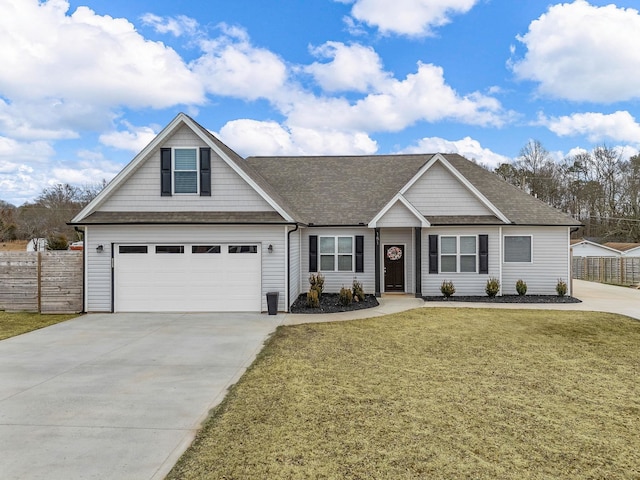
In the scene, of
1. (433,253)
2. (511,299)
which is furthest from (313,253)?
(511,299)

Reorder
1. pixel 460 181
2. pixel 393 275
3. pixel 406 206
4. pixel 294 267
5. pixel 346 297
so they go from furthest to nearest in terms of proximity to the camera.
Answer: pixel 393 275 → pixel 460 181 → pixel 406 206 → pixel 294 267 → pixel 346 297

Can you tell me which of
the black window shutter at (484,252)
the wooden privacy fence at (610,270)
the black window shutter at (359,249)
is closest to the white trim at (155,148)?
the black window shutter at (359,249)

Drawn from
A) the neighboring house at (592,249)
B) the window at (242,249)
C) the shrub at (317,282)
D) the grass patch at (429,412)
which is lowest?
the grass patch at (429,412)

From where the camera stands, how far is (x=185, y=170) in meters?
13.0

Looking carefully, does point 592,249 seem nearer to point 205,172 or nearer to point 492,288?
point 492,288

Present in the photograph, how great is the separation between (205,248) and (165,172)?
9.53 ft

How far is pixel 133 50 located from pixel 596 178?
4444cm

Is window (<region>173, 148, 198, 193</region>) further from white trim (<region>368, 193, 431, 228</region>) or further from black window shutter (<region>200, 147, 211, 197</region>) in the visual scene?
white trim (<region>368, 193, 431, 228</region>)

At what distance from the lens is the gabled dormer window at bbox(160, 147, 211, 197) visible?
1291 centimetres

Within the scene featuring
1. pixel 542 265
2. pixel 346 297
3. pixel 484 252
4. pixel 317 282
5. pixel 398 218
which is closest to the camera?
pixel 346 297

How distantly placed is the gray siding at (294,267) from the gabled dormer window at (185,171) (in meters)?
3.46

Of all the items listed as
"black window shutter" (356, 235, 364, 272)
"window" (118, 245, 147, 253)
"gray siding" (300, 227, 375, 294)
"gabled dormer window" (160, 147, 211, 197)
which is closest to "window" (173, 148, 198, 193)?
"gabled dormer window" (160, 147, 211, 197)

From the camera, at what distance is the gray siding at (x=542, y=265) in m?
15.9

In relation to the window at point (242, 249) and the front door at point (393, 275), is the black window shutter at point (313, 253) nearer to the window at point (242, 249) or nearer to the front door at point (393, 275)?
the front door at point (393, 275)
